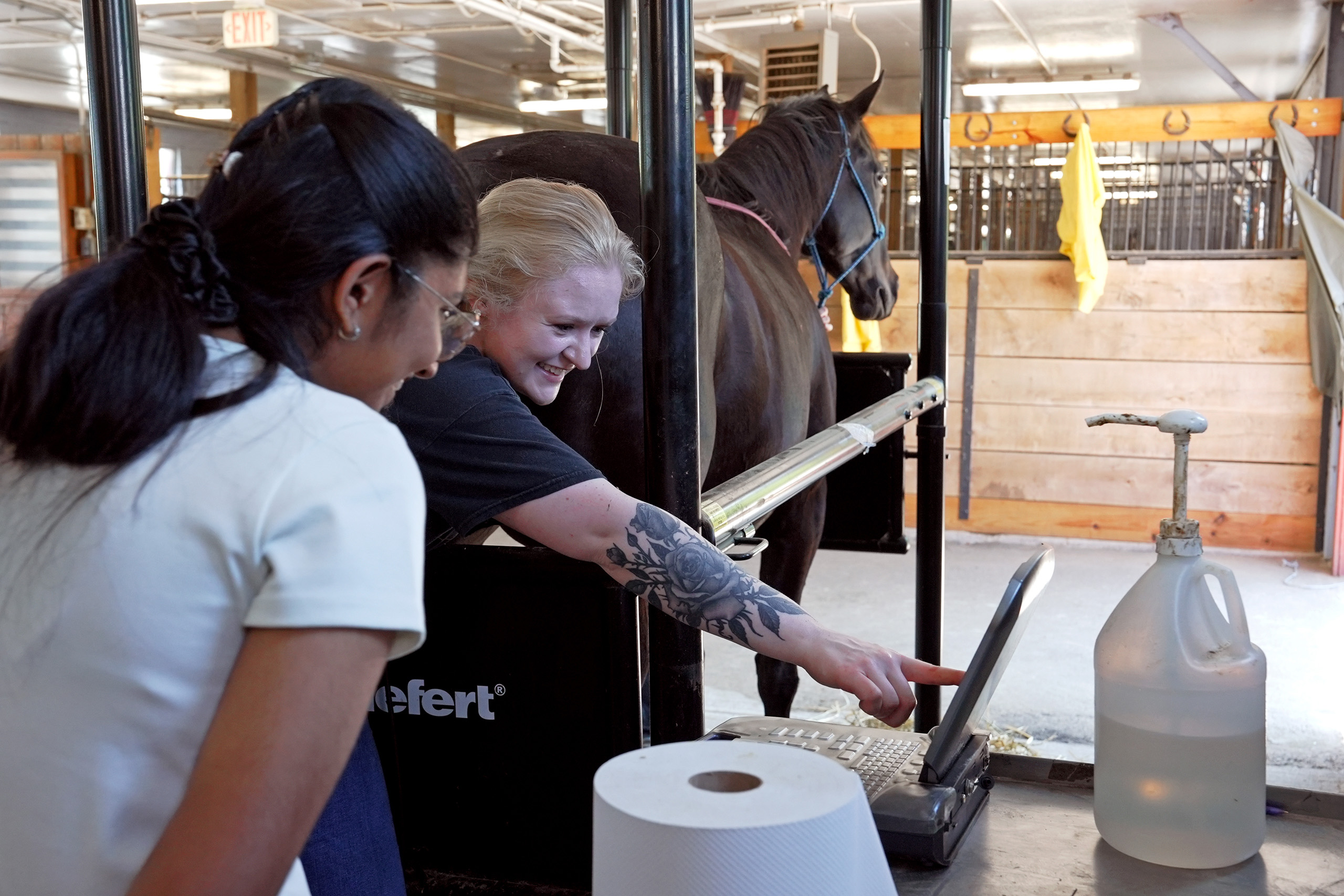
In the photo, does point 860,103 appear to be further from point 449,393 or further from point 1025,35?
point 1025,35

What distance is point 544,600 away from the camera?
951 millimetres

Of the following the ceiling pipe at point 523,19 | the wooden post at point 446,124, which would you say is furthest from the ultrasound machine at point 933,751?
the wooden post at point 446,124

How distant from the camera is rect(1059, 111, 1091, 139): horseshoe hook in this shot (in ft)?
18.5

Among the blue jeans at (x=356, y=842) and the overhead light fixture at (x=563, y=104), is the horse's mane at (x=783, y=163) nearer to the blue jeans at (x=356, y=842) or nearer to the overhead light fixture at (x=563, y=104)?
the blue jeans at (x=356, y=842)

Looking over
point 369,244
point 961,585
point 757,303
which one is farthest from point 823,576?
point 369,244

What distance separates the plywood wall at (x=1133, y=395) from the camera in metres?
5.45

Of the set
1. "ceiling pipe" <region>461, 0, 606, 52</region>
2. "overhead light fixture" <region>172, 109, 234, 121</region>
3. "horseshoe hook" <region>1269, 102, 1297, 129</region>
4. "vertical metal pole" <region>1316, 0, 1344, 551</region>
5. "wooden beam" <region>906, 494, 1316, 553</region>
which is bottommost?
"wooden beam" <region>906, 494, 1316, 553</region>

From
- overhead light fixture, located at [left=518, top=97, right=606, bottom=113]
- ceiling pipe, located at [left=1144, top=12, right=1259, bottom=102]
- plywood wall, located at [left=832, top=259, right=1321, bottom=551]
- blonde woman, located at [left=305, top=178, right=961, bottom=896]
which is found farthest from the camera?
overhead light fixture, located at [left=518, top=97, right=606, bottom=113]

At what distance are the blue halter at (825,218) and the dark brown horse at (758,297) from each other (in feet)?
0.03

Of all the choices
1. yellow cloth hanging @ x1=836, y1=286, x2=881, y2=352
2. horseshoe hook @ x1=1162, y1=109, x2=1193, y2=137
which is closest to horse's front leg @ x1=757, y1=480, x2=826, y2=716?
yellow cloth hanging @ x1=836, y1=286, x2=881, y2=352

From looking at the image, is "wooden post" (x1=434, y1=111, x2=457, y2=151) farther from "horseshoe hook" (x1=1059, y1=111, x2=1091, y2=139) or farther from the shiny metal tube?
the shiny metal tube

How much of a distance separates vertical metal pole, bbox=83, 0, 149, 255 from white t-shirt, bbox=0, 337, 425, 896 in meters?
0.74

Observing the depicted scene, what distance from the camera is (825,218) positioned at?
3342 mm

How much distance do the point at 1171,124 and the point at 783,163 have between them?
343 cm
